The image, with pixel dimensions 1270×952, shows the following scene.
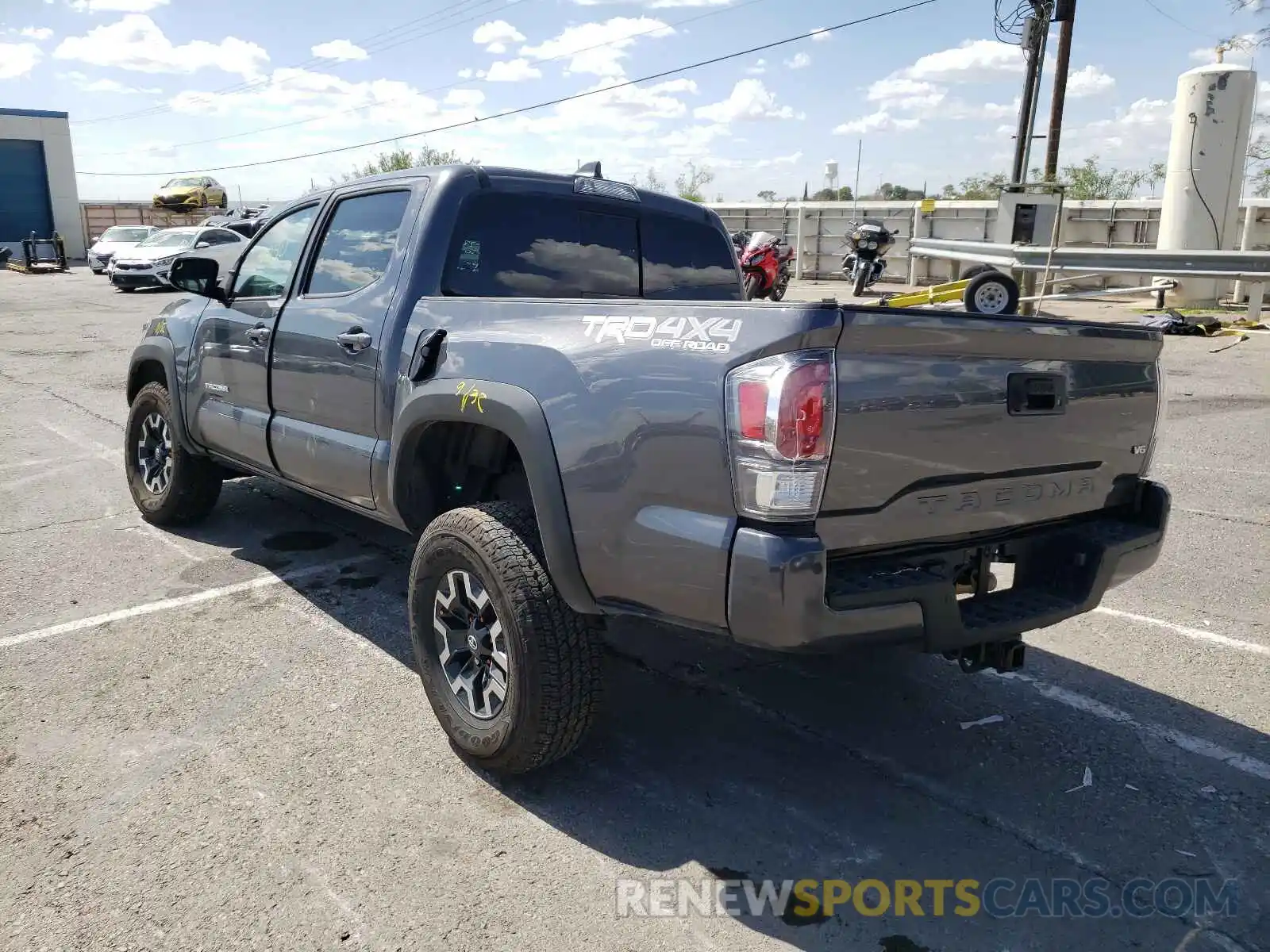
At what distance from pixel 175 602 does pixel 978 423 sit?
3850mm

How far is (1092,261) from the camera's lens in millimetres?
13602

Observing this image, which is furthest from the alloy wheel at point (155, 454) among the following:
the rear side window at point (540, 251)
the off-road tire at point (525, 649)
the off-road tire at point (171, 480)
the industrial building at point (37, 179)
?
the industrial building at point (37, 179)

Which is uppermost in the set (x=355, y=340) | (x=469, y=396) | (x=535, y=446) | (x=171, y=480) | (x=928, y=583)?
(x=355, y=340)

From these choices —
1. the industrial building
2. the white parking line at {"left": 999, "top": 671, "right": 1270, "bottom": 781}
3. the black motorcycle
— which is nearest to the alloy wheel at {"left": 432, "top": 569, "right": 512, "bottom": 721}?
the white parking line at {"left": 999, "top": 671, "right": 1270, "bottom": 781}

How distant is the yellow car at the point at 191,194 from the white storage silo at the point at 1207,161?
1497 inches

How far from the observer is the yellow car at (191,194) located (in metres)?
42.0

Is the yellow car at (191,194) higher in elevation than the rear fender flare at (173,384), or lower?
higher

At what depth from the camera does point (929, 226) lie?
24.2 m

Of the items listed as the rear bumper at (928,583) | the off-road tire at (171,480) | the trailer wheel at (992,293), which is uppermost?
the trailer wheel at (992,293)

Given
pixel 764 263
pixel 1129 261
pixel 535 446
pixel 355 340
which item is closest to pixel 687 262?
pixel 355 340

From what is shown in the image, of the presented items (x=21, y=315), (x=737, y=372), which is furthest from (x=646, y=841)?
(x=21, y=315)

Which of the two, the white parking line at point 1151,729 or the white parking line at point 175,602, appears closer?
the white parking line at point 1151,729

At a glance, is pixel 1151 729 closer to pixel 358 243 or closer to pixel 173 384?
pixel 358 243

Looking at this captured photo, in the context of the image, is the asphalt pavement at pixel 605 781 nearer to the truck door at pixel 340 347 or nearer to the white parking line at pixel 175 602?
the white parking line at pixel 175 602
